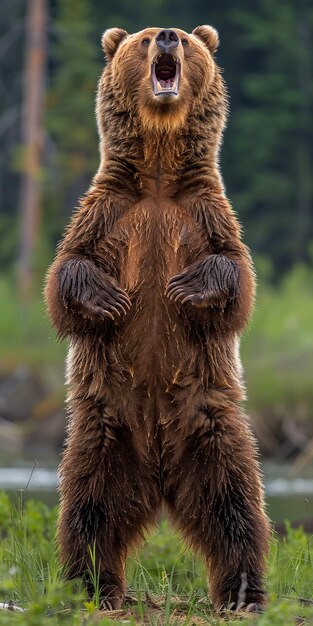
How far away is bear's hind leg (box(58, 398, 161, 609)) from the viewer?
20.0 feet

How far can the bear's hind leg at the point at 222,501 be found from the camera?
6.11 metres

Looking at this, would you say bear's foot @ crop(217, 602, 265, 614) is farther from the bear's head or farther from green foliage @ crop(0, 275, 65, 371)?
green foliage @ crop(0, 275, 65, 371)

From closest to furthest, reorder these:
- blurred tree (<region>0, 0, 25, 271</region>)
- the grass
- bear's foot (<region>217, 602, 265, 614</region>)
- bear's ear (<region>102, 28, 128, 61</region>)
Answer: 1. the grass
2. bear's foot (<region>217, 602, 265, 614</region>)
3. bear's ear (<region>102, 28, 128, 61</region>)
4. blurred tree (<region>0, 0, 25, 271</region>)

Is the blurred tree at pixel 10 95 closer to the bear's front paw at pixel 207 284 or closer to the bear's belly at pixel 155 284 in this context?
the bear's belly at pixel 155 284

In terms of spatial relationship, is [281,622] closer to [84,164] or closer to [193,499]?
[193,499]

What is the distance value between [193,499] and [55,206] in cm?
2691

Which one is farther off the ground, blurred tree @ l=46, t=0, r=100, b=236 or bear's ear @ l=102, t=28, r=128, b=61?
blurred tree @ l=46, t=0, r=100, b=236

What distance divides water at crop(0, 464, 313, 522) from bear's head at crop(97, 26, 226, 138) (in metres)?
4.36

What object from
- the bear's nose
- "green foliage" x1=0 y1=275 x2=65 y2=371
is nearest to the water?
the bear's nose

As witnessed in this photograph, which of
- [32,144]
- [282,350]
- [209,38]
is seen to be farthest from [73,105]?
[209,38]

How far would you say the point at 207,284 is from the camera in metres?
6.13

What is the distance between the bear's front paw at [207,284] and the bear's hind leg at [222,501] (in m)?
0.48

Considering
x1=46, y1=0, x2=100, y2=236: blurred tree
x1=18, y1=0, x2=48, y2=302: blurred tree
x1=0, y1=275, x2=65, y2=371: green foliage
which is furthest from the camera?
x1=46, y1=0, x2=100, y2=236: blurred tree

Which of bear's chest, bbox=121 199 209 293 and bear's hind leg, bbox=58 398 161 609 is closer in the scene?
bear's hind leg, bbox=58 398 161 609
